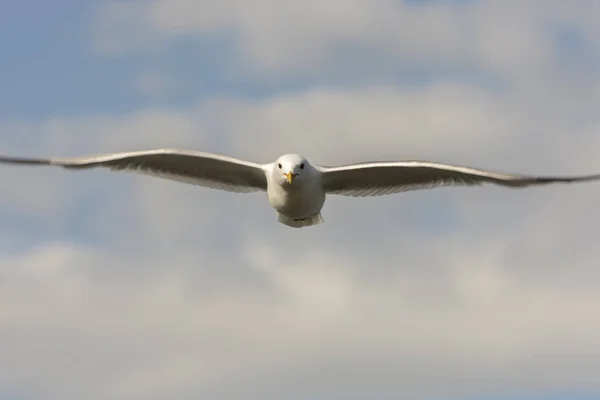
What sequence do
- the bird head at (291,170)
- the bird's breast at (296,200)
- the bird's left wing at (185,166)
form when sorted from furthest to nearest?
the bird's left wing at (185,166) < the bird's breast at (296,200) < the bird head at (291,170)

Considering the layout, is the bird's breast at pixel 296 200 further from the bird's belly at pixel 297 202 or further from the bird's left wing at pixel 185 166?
the bird's left wing at pixel 185 166

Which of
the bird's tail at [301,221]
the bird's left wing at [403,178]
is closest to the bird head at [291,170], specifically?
the bird's left wing at [403,178]

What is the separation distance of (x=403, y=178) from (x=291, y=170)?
407 cm

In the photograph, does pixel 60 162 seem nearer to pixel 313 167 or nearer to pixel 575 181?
pixel 313 167

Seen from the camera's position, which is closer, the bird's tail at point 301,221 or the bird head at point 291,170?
the bird head at point 291,170

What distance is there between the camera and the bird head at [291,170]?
4131cm

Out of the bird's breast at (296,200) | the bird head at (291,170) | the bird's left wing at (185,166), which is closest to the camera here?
the bird head at (291,170)

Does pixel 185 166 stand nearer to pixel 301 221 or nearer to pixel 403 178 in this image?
pixel 301 221

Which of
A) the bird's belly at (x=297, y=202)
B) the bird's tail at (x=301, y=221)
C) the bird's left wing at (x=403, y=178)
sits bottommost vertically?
the bird's belly at (x=297, y=202)

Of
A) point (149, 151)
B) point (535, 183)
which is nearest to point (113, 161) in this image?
point (149, 151)

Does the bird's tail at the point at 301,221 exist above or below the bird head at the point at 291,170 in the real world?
above

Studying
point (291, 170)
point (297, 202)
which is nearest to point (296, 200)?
point (297, 202)

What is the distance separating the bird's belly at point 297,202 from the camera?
137 ft

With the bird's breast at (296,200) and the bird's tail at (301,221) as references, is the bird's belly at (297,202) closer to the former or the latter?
the bird's breast at (296,200)
